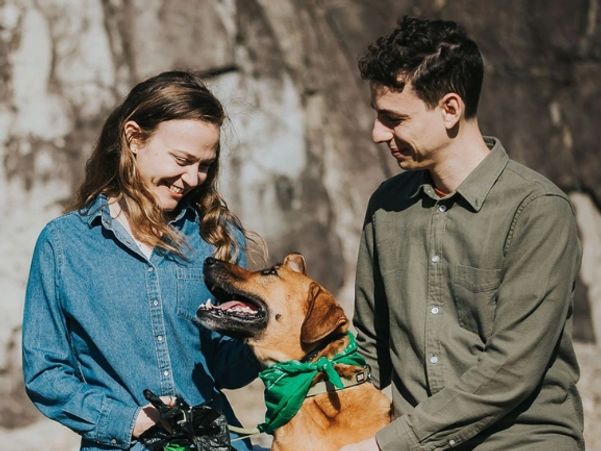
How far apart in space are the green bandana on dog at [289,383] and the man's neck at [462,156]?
2.69 ft

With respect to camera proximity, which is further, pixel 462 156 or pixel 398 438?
pixel 462 156

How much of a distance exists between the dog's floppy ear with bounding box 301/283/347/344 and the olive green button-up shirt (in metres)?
0.28

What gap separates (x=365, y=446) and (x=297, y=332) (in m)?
0.76

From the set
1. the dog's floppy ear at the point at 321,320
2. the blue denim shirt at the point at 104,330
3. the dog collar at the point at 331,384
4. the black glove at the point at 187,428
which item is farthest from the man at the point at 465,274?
the blue denim shirt at the point at 104,330

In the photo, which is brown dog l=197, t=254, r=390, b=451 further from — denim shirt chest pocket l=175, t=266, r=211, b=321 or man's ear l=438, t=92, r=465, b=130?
man's ear l=438, t=92, r=465, b=130

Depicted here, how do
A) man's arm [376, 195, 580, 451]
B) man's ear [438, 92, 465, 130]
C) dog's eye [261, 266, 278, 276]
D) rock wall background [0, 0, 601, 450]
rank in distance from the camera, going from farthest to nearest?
rock wall background [0, 0, 601, 450] < dog's eye [261, 266, 278, 276] < man's ear [438, 92, 465, 130] < man's arm [376, 195, 580, 451]

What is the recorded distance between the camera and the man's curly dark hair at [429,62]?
3.27m

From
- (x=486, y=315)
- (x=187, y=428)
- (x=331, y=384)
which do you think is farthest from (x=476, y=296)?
(x=187, y=428)

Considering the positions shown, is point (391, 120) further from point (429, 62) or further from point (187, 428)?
point (187, 428)

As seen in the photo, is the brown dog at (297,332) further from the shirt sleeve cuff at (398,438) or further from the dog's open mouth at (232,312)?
the shirt sleeve cuff at (398,438)

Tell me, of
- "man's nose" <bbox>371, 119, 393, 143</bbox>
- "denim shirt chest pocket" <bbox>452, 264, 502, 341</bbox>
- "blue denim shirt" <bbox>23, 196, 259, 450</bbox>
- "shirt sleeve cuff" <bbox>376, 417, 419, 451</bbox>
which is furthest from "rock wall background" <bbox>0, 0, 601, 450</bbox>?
"shirt sleeve cuff" <bbox>376, 417, 419, 451</bbox>

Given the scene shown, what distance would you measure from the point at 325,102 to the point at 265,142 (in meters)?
0.90

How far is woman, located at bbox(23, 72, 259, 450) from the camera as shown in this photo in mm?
3348

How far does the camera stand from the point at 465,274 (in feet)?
10.6
